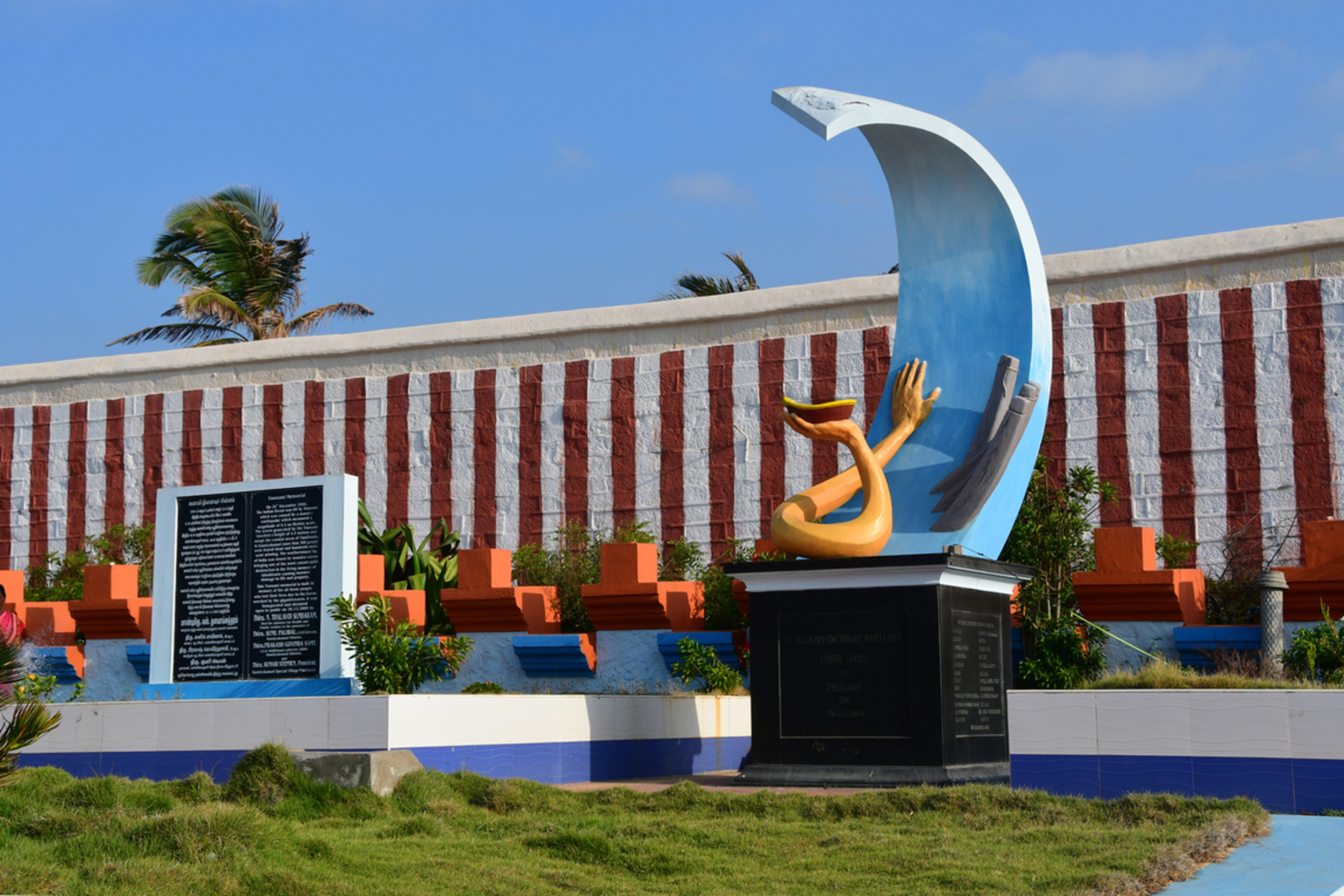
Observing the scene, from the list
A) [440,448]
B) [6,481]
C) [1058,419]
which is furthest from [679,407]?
[6,481]

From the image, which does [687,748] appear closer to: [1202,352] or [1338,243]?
[1202,352]

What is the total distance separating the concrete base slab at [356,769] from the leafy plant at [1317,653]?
8.41 m

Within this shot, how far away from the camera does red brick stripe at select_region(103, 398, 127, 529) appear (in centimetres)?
2456

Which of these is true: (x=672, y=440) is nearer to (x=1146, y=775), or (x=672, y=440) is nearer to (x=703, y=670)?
(x=703, y=670)

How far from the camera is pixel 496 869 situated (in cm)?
780

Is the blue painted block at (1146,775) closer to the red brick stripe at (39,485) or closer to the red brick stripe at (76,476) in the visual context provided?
the red brick stripe at (76,476)

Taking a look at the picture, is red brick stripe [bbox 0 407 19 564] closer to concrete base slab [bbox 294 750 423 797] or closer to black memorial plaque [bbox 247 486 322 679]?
black memorial plaque [bbox 247 486 322 679]

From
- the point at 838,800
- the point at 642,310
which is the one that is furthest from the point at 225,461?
the point at 838,800

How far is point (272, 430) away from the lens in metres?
24.1

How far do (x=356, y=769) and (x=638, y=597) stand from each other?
24.9 ft

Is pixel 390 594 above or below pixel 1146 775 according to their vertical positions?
above

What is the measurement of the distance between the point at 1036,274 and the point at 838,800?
20.2 ft

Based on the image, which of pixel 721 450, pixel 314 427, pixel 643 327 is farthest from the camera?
pixel 314 427

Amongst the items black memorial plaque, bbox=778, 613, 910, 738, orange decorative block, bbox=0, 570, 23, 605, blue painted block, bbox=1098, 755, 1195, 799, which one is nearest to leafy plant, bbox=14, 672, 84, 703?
orange decorative block, bbox=0, 570, 23, 605
